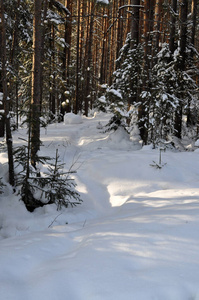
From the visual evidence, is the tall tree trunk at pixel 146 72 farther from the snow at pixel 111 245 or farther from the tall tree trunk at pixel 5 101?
the tall tree trunk at pixel 5 101

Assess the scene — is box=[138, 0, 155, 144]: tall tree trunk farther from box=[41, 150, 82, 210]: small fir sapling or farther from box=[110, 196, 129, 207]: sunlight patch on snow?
box=[41, 150, 82, 210]: small fir sapling

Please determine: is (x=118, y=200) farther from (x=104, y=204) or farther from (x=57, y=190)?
(x=57, y=190)

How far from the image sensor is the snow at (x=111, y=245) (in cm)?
210

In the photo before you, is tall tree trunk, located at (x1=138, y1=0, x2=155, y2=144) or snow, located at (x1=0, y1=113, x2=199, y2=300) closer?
snow, located at (x1=0, y1=113, x2=199, y2=300)

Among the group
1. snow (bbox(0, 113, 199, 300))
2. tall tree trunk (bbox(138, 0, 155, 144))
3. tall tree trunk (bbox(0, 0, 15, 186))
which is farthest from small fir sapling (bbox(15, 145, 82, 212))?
tall tree trunk (bbox(138, 0, 155, 144))

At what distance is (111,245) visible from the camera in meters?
2.83

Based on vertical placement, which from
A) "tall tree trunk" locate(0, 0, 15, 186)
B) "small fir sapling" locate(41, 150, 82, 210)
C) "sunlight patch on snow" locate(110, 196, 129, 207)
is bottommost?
"sunlight patch on snow" locate(110, 196, 129, 207)

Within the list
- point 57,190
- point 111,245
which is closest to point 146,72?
point 57,190

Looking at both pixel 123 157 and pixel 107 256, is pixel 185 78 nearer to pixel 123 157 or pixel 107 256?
pixel 123 157

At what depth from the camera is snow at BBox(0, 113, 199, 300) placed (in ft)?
6.89

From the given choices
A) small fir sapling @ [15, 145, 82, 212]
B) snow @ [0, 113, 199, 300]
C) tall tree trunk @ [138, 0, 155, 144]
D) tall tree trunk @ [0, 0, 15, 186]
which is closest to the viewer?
snow @ [0, 113, 199, 300]

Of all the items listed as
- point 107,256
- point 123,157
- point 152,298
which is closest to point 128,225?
point 107,256

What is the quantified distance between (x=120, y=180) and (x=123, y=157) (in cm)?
135

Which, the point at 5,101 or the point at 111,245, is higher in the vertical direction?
the point at 5,101
